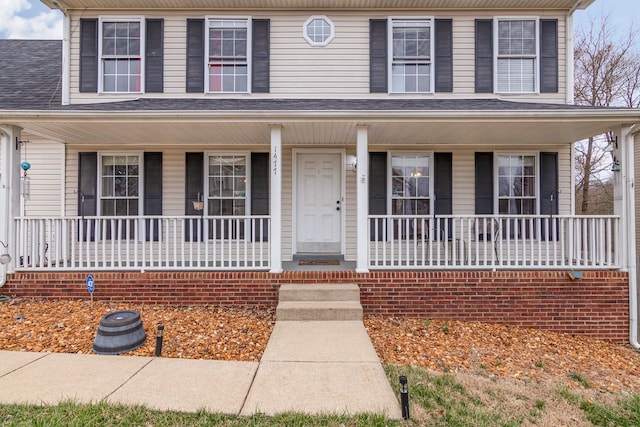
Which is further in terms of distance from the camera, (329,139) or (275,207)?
(329,139)

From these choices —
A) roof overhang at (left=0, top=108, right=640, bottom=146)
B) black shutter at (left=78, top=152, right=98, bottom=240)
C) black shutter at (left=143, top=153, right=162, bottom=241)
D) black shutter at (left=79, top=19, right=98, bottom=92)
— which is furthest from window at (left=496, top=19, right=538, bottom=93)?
black shutter at (left=78, top=152, right=98, bottom=240)

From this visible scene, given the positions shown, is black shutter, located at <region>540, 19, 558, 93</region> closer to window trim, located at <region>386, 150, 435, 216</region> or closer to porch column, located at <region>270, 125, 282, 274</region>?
window trim, located at <region>386, 150, 435, 216</region>

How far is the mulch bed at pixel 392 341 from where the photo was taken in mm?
3891

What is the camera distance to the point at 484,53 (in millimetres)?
6816

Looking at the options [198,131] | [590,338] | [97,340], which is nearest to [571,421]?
[590,338]

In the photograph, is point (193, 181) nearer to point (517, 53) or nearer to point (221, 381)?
point (221, 381)

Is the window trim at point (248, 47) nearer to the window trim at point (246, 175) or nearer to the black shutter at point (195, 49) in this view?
the black shutter at point (195, 49)

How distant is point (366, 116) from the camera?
5223mm

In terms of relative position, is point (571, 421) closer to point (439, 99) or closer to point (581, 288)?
point (581, 288)

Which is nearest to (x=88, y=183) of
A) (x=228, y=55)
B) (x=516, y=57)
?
(x=228, y=55)

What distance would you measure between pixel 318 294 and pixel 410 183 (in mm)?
3205

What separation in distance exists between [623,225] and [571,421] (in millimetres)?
3837

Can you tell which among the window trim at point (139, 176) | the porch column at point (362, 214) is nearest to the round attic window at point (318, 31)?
the porch column at point (362, 214)

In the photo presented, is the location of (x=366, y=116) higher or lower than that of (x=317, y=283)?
higher
